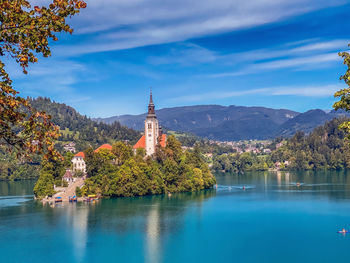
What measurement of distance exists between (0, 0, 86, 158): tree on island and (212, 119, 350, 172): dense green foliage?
164 metres

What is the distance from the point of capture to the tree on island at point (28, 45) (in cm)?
1207

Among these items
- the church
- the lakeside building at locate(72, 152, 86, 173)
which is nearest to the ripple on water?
the lakeside building at locate(72, 152, 86, 173)

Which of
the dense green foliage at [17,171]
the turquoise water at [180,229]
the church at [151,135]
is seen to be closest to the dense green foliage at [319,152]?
the turquoise water at [180,229]

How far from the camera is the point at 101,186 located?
3430 inches

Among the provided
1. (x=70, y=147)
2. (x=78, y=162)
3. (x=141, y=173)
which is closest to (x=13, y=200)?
(x=78, y=162)

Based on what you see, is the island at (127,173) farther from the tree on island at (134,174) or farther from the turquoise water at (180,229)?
the turquoise water at (180,229)

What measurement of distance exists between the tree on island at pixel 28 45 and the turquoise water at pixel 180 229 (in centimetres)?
3234

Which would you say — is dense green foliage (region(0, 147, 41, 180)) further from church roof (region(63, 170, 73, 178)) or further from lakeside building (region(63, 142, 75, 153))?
church roof (region(63, 170, 73, 178))

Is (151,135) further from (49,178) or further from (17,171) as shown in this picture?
(17,171)

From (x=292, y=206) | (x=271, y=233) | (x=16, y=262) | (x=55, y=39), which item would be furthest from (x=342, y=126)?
(x=292, y=206)

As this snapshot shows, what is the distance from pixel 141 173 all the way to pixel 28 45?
7648 cm

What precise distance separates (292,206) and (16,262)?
49.6m

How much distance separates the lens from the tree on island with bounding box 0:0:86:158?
12.1 meters

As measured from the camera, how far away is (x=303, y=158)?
177 meters
